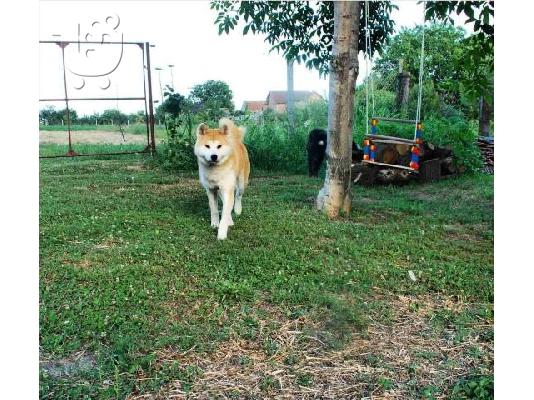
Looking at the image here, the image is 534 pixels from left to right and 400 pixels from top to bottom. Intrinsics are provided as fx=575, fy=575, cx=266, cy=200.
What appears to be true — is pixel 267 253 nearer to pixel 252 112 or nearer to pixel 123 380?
pixel 123 380

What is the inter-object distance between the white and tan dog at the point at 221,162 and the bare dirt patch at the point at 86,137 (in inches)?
→ 98.3

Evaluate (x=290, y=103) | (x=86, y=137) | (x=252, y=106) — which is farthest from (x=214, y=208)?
(x=290, y=103)

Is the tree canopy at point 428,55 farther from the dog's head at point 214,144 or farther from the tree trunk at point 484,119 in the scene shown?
the dog's head at point 214,144

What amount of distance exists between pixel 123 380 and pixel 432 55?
22.5ft

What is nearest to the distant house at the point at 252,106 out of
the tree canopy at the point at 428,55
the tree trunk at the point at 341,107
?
the tree canopy at the point at 428,55

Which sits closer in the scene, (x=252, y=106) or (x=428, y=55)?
→ (x=252, y=106)

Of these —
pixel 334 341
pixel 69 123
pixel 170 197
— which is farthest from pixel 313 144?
pixel 334 341

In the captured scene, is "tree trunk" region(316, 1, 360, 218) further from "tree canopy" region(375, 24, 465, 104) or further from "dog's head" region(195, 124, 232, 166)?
"tree canopy" region(375, 24, 465, 104)

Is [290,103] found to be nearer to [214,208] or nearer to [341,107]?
[341,107]

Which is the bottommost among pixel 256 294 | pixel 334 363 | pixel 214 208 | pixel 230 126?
pixel 334 363

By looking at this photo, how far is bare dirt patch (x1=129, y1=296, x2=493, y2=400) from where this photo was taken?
2.03 meters

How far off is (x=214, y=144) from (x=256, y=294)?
109cm

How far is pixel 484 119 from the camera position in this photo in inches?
292

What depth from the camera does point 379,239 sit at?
11.5 ft
